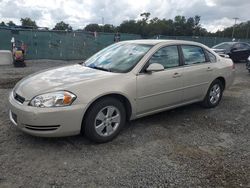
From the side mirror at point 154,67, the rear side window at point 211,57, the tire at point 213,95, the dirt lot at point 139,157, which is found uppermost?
the rear side window at point 211,57

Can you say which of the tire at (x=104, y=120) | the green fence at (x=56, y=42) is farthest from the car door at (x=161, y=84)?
the green fence at (x=56, y=42)

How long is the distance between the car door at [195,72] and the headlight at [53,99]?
2.37m

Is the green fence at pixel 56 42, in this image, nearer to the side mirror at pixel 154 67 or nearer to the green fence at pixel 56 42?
the green fence at pixel 56 42

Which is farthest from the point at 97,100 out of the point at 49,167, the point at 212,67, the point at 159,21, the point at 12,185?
the point at 159,21

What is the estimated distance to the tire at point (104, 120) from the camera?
3.65 meters

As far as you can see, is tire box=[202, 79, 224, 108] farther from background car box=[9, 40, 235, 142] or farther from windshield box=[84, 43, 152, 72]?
windshield box=[84, 43, 152, 72]

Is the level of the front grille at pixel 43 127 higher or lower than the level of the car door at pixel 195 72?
lower

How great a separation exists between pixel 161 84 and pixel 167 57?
0.59 m

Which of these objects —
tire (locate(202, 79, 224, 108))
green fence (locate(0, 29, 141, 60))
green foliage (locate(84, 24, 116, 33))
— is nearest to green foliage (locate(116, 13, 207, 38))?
green foliage (locate(84, 24, 116, 33))

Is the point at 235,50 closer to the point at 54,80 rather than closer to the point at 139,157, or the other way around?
the point at 139,157

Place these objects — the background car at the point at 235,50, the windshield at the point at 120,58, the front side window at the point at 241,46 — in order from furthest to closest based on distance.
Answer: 1. the front side window at the point at 241,46
2. the background car at the point at 235,50
3. the windshield at the point at 120,58

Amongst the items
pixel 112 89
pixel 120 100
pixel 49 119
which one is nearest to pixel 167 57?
pixel 120 100

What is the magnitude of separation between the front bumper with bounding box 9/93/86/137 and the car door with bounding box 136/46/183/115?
3.70 feet

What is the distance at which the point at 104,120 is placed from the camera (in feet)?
12.6
